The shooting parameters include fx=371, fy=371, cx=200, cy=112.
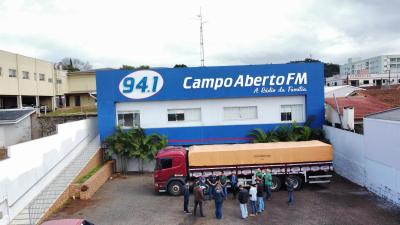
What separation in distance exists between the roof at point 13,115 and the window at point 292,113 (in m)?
20.1

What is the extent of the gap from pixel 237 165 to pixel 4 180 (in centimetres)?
1129

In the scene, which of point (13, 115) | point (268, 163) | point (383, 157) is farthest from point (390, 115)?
point (13, 115)

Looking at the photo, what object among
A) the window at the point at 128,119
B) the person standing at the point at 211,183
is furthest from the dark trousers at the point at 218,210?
the window at the point at 128,119

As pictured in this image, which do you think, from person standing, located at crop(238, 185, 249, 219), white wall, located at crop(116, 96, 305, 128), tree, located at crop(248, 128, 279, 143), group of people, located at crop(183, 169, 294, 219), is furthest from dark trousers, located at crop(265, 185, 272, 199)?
white wall, located at crop(116, 96, 305, 128)

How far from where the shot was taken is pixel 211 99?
28.3 meters

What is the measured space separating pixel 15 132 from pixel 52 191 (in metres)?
11.6

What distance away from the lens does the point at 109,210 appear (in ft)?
60.2

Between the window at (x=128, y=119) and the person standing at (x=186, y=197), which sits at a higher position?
the window at (x=128, y=119)

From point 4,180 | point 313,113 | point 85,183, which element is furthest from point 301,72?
point 4,180

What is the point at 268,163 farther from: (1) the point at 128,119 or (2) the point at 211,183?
(1) the point at 128,119

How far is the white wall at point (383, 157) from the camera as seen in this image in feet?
54.8

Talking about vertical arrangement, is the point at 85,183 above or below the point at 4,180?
below

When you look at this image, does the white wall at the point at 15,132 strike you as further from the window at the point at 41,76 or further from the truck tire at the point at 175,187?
the window at the point at 41,76

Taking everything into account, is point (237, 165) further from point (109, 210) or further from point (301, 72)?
point (301, 72)
